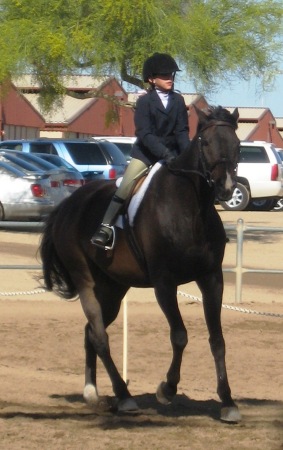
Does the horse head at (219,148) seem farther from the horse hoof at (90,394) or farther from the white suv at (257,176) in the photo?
the white suv at (257,176)

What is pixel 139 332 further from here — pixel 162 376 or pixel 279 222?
pixel 279 222

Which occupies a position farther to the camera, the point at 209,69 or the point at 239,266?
the point at 209,69

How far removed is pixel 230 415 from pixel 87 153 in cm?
2299

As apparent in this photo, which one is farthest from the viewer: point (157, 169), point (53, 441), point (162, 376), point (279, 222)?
point (279, 222)

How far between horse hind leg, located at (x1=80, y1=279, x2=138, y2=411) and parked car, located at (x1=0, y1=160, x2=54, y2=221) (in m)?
15.5

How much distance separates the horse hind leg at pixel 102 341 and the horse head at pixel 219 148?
176cm

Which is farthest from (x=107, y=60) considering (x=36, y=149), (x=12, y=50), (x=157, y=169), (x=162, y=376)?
(x=157, y=169)

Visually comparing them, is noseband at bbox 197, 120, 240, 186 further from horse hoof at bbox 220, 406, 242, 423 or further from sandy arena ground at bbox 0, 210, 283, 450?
sandy arena ground at bbox 0, 210, 283, 450

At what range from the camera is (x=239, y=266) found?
15.5 metres

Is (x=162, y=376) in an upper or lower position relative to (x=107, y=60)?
lower

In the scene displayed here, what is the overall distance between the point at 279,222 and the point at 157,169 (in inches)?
880

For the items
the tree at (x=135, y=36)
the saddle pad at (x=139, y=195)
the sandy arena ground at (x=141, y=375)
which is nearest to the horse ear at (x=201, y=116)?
the saddle pad at (x=139, y=195)

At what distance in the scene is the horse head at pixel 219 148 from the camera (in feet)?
24.0

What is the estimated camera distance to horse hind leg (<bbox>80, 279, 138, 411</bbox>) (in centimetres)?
834
